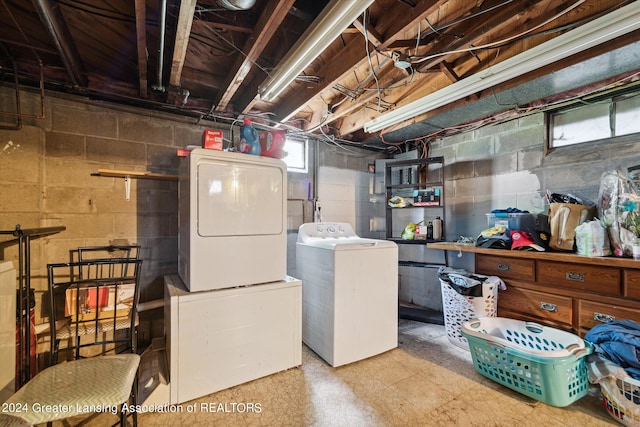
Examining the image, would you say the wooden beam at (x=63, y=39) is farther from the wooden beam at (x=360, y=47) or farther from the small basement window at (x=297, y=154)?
the small basement window at (x=297, y=154)

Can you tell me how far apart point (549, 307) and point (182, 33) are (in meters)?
3.24

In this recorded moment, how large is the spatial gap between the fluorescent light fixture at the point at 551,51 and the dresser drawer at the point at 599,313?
5.63 ft

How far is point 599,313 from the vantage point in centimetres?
196

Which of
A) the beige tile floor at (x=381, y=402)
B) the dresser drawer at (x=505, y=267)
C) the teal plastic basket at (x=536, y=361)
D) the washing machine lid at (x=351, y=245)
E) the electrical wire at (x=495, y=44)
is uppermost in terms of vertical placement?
the electrical wire at (x=495, y=44)

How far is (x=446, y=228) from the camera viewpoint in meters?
3.47

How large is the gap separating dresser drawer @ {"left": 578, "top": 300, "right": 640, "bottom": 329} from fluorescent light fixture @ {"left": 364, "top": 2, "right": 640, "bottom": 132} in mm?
1716

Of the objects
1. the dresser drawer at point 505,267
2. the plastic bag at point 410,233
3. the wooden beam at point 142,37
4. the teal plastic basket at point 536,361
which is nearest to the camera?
the wooden beam at point 142,37

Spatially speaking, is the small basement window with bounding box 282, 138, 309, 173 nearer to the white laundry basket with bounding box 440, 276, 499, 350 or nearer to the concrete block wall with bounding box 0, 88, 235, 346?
the concrete block wall with bounding box 0, 88, 235, 346

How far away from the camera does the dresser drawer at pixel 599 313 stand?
1.83 metres

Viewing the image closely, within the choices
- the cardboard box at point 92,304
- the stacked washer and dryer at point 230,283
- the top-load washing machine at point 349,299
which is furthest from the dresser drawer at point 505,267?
the cardboard box at point 92,304

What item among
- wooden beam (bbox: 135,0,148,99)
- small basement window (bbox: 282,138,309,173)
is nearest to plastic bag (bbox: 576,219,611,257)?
small basement window (bbox: 282,138,309,173)

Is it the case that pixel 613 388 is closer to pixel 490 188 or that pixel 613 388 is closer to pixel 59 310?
pixel 490 188

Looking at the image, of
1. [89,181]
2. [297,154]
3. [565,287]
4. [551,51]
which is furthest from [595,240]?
[89,181]

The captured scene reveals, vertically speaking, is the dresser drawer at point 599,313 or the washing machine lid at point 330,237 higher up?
the washing machine lid at point 330,237
